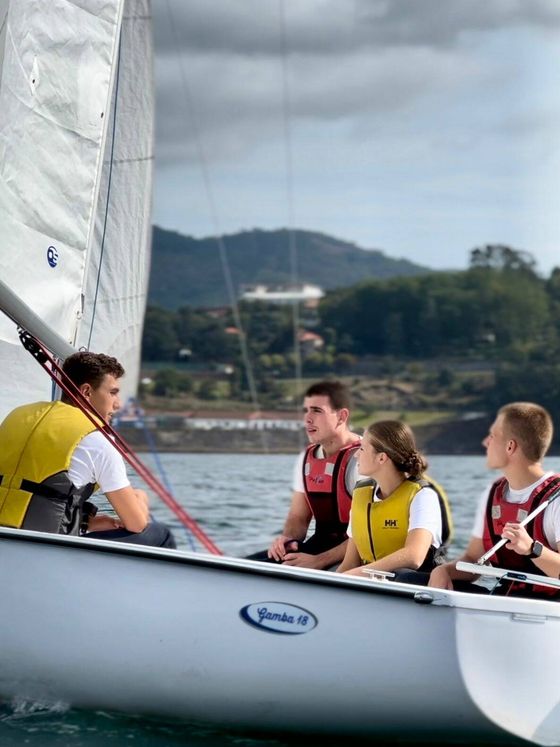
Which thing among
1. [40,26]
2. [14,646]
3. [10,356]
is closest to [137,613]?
[14,646]

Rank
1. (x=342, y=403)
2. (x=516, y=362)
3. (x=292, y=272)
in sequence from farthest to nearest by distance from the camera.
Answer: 1. (x=292, y=272)
2. (x=516, y=362)
3. (x=342, y=403)

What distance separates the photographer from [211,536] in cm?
1066

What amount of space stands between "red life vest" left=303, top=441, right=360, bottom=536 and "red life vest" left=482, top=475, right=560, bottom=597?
682 mm

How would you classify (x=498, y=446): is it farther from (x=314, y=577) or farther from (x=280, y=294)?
(x=280, y=294)

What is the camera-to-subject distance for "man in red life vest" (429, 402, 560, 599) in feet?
9.66

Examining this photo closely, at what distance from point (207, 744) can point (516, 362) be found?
50.5 metres

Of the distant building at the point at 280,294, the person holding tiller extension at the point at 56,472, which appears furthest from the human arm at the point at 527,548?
the distant building at the point at 280,294

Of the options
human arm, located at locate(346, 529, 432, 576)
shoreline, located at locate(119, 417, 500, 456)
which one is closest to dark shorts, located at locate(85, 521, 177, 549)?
human arm, located at locate(346, 529, 432, 576)

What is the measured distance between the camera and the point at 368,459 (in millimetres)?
3188

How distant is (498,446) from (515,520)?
0.19 metres

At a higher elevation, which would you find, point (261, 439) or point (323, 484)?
point (261, 439)

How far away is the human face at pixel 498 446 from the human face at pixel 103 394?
3.25 ft

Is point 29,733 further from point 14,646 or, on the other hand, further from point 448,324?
point 448,324

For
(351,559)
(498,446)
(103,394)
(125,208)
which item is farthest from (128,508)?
(125,208)
